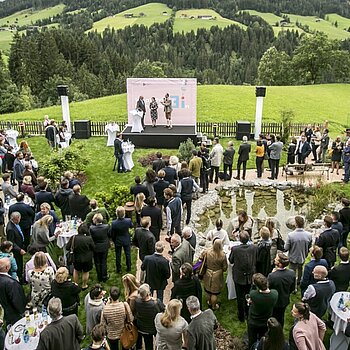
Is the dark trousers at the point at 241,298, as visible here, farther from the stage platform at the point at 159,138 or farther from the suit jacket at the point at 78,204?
the stage platform at the point at 159,138

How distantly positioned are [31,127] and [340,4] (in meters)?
172

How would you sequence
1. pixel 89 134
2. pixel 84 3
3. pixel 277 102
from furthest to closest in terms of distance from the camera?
pixel 84 3
pixel 277 102
pixel 89 134

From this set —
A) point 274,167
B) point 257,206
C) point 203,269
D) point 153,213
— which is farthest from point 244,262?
point 274,167

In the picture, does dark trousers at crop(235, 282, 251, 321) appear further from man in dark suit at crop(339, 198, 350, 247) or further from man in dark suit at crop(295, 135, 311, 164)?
man in dark suit at crop(295, 135, 311, 164)

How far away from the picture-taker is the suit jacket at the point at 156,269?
21.4 ft

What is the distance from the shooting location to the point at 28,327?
553cm

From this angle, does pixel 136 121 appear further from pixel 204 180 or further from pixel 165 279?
pixel 165 279

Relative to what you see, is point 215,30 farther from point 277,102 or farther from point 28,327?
point 28,327

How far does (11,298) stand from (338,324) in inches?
187

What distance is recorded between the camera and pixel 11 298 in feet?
19.9

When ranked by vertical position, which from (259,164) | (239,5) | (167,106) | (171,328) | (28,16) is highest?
(239,5)

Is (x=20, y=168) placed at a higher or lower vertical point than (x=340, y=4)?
lower

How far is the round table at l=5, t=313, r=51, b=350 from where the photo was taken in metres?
5.29

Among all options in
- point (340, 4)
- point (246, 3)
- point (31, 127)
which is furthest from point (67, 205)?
point (340, 4)
